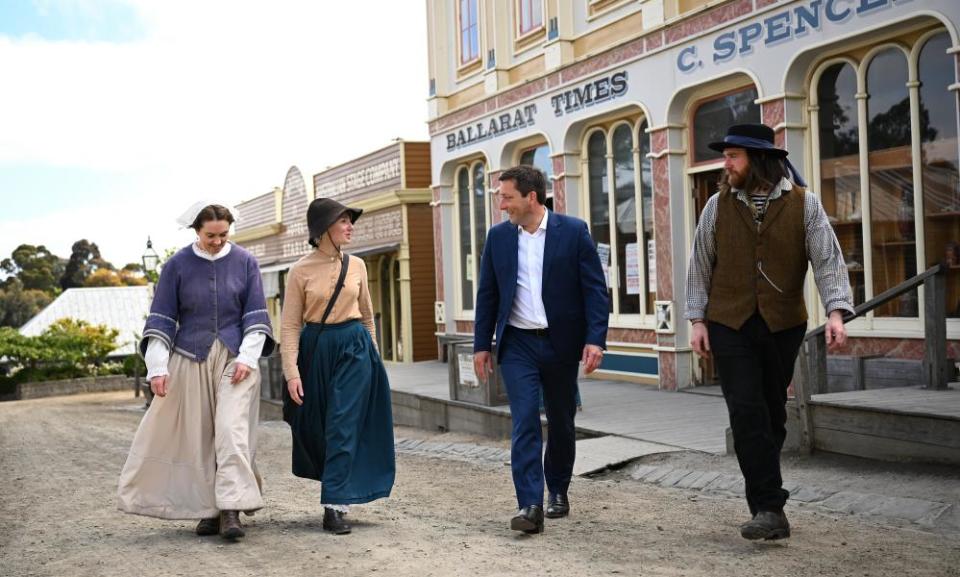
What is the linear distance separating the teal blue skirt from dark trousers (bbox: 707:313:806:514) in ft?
6.71

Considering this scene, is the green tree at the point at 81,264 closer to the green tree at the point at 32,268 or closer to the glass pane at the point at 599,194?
the green tree at the point at 32,268

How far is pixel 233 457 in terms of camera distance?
6055 mm

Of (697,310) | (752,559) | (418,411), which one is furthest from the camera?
(418,411)

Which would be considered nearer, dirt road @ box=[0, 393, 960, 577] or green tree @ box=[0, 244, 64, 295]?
dirt road @ box=[0, 393, 960, 577]

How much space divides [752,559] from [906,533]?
3.75ft

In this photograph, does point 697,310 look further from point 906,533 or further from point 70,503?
point 70,503

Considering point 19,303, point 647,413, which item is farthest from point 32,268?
point 647,413

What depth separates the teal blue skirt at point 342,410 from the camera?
6.26 m

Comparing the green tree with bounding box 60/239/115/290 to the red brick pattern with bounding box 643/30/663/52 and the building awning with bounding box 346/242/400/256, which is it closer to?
the building awning with bounding box 346/242/400/256

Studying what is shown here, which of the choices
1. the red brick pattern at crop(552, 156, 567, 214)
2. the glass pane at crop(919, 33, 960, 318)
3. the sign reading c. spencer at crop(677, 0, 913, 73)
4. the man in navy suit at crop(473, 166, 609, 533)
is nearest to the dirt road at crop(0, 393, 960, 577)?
the man in navy suit at crop(473, 166, 609, 533)

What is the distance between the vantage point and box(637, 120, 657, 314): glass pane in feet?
47.2

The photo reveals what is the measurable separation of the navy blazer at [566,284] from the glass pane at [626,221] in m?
8.60

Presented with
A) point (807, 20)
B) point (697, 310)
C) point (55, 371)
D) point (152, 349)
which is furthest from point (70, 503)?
point (55, 371)

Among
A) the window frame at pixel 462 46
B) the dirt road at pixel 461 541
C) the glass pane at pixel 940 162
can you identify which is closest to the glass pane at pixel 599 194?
the window frame at pixel 462 46
